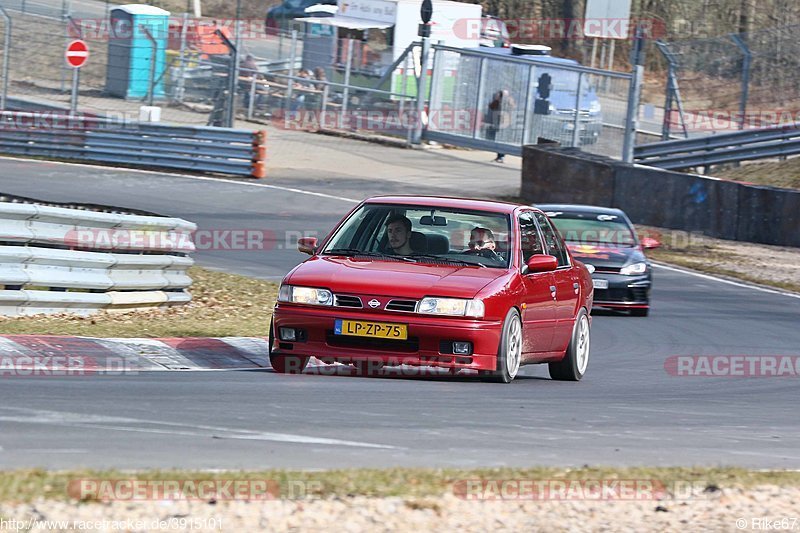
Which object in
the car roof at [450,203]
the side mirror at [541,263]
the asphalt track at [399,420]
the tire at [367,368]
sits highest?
the car roof at [450,203]

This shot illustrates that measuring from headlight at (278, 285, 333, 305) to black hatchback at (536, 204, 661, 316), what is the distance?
7577 millimetres

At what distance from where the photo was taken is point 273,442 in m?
6.70

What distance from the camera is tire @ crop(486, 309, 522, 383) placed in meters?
9.41

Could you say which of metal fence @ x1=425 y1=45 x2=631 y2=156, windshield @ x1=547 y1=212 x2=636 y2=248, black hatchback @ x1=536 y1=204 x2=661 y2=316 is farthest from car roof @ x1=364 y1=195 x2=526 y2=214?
metal fence @ x1=425 y1=45 x2=631 y2=156

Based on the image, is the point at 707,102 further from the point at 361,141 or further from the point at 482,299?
the point at 482,299

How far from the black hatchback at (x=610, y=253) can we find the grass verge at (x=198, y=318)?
12.9 ft

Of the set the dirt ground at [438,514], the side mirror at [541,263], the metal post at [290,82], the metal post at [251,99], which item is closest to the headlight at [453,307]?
the side mirror at [541,263]

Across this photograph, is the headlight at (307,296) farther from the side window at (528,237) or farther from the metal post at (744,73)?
the metal post at (744,73)

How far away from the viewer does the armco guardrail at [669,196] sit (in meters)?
24.1

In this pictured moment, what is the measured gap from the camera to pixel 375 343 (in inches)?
360

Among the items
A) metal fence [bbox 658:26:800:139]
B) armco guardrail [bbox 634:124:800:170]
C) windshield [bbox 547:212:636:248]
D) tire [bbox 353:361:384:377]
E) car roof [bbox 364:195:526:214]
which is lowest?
tire [bbox 353:361:384:377]

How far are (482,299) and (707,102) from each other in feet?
81.3

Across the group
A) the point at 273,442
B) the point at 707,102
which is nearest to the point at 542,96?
the point at 707,102

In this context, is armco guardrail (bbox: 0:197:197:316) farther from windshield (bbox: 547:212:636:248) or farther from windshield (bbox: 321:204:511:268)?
windshield (bbox: 547:212:636:248)
